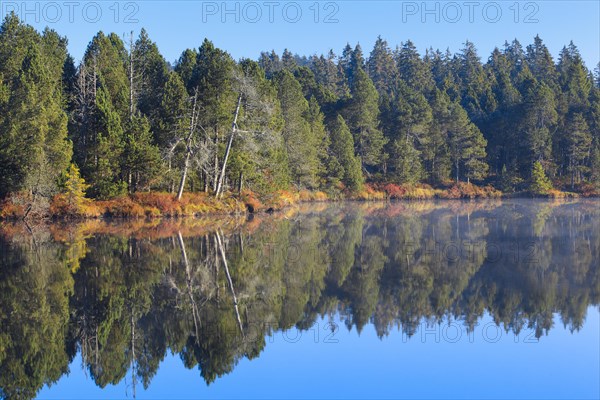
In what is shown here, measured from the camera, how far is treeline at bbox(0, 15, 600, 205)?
3706cm

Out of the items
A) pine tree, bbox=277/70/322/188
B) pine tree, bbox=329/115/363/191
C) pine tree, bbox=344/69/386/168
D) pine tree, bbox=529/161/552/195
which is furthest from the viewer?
pine tree, bbox=344/69/386/168

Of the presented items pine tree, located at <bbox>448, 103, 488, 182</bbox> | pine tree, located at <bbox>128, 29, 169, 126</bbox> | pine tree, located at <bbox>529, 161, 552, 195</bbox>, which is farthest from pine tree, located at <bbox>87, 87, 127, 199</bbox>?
pine tree, located at <bbox>529, 161, 552, 195</bbox>

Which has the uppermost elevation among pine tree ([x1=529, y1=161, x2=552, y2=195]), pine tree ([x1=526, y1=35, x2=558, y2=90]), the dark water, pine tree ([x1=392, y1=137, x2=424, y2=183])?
pine tree ([x1=526, y1=35, x2=558, y2=90])

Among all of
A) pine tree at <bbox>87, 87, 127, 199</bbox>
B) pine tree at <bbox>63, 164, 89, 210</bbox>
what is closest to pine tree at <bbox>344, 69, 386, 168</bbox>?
pine tree at <bbox>87, 87, 127, 199</bbox>

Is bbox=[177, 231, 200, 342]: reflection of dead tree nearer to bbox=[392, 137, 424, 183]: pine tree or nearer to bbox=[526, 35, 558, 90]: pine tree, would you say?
bbox=[392, 137, 424, 183]: pine tree

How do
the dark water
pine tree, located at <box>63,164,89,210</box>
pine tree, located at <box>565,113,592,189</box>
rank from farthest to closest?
pine tree, located at <box>565,113,592,189</box>, pine tree, located at <box>63,164,89,210</box>, the dark water

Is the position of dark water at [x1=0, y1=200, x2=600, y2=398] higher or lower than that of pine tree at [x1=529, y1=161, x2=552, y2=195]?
lower

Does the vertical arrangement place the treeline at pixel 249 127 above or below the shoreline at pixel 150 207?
above

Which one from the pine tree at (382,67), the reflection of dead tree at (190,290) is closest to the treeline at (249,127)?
the pine tree at (382,67)

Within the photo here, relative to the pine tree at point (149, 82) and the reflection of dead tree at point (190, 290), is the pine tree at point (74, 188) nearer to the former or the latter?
the pine tree at point (149, 82)

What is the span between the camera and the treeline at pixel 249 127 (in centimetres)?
3706

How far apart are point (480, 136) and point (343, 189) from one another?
65.4 feet

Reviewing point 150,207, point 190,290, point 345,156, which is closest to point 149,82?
point 150,207

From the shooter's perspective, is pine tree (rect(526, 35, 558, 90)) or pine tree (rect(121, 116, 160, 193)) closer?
pine tree (rect(121, 116, 160, 193))
